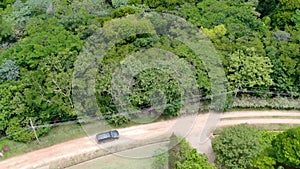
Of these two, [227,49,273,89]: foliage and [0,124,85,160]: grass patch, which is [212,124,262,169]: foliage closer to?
[227,49,273,89]: foliage

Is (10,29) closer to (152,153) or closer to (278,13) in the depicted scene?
(152,153)

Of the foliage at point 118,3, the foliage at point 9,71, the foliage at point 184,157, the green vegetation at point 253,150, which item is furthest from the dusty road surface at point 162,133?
the foliage at point 118,3

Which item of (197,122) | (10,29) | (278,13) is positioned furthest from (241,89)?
(10,29)

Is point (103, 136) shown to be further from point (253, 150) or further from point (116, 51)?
point (253, 150)

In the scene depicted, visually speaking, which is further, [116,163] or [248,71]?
[248,71]

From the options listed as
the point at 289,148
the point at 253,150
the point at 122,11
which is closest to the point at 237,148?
the point at 253,150

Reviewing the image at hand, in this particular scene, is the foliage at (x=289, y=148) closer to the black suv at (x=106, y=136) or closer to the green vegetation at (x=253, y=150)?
the green vegetation at (x=253, y=150)
